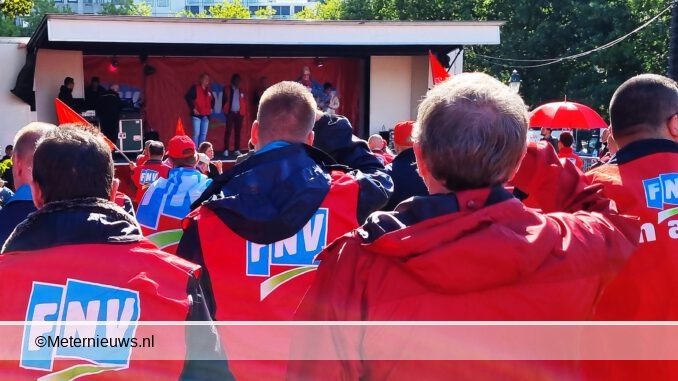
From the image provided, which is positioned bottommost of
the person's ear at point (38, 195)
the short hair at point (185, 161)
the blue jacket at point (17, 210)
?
the short hair at point (185, 161)

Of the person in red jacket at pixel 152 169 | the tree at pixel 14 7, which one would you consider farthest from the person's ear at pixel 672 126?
the tree at pixel 14 7

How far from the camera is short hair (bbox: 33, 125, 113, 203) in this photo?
2.11 m

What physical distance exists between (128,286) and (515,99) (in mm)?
1060

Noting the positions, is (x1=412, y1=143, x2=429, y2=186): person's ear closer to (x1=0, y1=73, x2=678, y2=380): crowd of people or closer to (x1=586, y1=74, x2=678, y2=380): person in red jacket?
(x1=0, y1=73, x2=678, y2=380): crowd of people

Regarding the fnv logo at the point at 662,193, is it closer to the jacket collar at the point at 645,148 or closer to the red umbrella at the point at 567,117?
the jacket collar at the point at 645,148

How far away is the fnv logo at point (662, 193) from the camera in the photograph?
2600 millimetres

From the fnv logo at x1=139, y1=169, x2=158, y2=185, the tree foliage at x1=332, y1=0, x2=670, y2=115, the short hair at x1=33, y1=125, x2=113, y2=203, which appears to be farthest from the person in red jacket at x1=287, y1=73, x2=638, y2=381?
the tree foliage at x1=332, y1=0, x2=670, y2=115

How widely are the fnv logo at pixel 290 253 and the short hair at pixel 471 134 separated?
4.28ft

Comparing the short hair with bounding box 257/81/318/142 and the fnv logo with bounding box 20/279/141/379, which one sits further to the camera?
the short hair with bounding box 257/81/318/142

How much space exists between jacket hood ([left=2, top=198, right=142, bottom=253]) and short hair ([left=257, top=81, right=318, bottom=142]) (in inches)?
40.9

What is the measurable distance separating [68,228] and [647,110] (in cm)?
189

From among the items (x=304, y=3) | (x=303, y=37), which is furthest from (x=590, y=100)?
(x=304, y=3)

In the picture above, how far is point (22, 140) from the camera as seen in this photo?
305 cm

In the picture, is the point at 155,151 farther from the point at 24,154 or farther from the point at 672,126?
the point at 672,126
